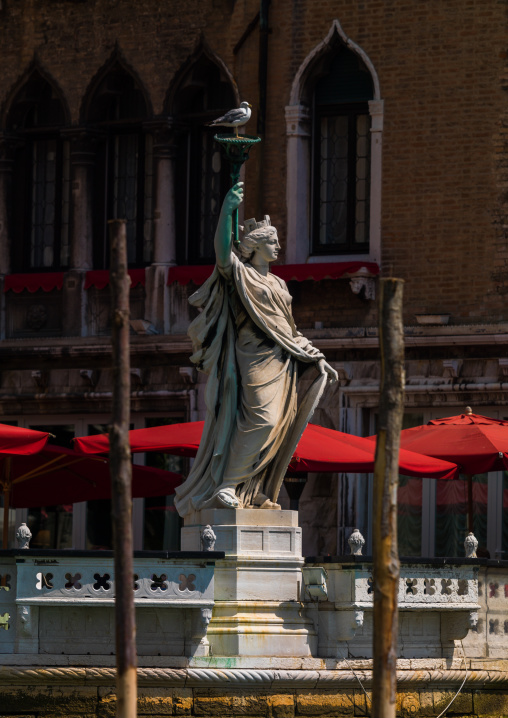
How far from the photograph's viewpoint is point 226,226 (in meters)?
15.6

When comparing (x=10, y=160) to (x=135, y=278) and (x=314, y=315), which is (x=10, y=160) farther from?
(x=314, y=315)

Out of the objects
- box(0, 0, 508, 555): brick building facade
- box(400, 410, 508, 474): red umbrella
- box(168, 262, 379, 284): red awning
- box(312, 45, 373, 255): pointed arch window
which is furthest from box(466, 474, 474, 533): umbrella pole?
box(312, 45, 373, 255): pointed arch window

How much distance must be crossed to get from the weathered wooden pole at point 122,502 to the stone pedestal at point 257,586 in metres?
2.97

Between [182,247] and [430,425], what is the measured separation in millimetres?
5888

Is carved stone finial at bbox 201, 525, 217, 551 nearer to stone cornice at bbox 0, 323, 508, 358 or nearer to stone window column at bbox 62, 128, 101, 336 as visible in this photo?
stone cornice at bbox 0, 323, 508, 358

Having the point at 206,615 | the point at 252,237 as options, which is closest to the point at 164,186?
the point at 252,237

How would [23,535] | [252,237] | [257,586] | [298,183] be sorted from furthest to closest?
[298,183]
[252,237]
[257,586]
[23,535]

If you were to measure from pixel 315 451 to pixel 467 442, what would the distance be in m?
1.67

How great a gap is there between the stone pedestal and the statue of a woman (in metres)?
0.20

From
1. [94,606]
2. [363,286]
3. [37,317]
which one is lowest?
[94,606]

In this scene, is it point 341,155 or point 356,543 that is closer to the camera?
point 356,543

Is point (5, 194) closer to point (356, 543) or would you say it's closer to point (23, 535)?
point (23, 535)

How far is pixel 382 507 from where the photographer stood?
1242cm

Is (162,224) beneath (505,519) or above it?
above
